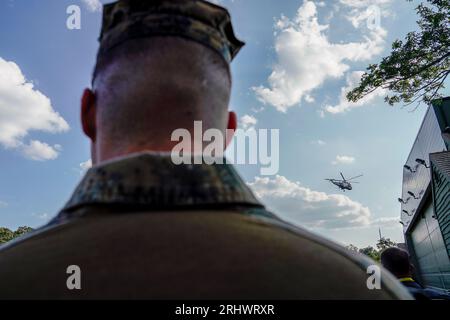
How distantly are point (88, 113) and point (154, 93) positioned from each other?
1.47ft

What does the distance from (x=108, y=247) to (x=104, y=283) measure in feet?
0.38

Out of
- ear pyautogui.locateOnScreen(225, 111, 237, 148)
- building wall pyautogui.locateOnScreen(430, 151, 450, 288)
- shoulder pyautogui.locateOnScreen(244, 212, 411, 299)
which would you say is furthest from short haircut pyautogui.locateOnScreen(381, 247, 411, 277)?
building wall pyautogui.locateOnScreen(430, 151, 450, 288)

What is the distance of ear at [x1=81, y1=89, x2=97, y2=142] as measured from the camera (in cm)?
138

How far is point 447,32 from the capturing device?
9.59 metres

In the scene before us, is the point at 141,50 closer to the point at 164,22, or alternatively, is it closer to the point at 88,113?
the point at 164,22

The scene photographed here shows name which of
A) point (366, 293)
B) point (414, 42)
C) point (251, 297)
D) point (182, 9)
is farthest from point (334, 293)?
point (414, 42)

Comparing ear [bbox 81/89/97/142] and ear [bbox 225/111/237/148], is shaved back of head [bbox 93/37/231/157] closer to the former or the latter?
ear [bbox 81/89/97/142]

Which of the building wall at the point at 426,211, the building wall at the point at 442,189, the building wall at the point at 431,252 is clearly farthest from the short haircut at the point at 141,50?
the building wall at the point at 431,252

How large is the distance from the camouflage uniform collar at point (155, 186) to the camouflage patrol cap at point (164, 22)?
2.04ft

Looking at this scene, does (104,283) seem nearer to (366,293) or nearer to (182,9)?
(366,293)

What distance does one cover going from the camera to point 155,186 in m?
0.98

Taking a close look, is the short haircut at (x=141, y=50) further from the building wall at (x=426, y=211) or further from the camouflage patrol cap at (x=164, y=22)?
the building wall at (x=426, y=211)

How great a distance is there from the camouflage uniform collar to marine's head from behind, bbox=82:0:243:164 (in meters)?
0.13
